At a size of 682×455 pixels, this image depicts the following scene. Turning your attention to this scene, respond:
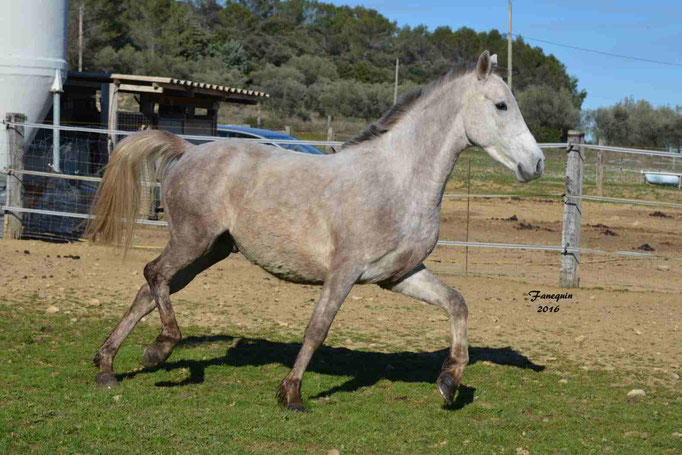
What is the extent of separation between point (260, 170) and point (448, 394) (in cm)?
188

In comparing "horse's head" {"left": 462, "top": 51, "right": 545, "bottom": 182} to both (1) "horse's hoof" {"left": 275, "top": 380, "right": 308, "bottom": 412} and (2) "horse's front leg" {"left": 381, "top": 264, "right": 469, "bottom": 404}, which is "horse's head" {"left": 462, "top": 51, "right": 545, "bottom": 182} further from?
(1) "horse's hoof" {"left": 275, "top": 380, "right": 308, "bottom": 412}

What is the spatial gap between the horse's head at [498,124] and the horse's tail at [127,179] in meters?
2.09

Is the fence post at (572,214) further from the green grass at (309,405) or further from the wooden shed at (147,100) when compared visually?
the wooden shed at (147,100)

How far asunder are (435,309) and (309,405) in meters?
3.89

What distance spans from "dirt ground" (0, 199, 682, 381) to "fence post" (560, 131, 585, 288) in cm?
22

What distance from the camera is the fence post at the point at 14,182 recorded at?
12.0 meters

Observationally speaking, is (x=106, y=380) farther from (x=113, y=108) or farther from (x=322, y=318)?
(x=113, y=108)

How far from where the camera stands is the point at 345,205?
5.12 meters

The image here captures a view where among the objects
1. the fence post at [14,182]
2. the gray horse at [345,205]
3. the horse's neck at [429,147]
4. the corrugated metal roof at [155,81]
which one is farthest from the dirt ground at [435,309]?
the corrugated metal roof at [155,81]

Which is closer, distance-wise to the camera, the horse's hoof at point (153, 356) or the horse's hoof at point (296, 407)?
the horse's hoof at point (296, 407)

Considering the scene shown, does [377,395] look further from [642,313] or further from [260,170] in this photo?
[642,313]

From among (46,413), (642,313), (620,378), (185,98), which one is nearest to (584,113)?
(185,98)

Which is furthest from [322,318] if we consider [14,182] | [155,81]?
[155,81]

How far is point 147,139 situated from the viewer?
19.5 feet
